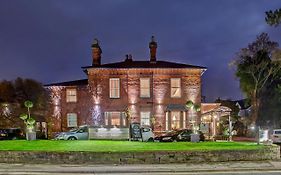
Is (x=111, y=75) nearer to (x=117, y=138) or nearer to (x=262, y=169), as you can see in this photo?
(x=117, y=138)

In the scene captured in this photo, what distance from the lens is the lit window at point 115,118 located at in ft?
152

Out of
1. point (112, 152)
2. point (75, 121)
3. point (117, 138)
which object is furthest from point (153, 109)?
point (112, 152)

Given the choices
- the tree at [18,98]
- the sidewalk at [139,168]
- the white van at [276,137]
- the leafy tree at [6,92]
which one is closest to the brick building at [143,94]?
the white van at [276,137]

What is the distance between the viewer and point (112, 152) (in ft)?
73.0

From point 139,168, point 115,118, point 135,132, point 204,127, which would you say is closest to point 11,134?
point 115,118

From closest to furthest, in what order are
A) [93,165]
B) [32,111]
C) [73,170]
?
[73,170], [93,165], [32,111]

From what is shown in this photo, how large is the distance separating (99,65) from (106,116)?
16.9 ft

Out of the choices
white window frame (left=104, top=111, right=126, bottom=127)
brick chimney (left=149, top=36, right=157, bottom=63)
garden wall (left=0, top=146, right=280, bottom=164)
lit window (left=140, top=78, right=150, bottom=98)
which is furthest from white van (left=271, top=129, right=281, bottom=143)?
garden wall (left=0, top=146, right=280, bottom=164)

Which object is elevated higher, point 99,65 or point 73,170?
point 99,65

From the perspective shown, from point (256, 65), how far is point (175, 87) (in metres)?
13.2

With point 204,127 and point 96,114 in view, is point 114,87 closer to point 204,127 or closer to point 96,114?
point 96,114

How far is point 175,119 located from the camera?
46.0 m

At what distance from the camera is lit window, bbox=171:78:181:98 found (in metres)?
46.2

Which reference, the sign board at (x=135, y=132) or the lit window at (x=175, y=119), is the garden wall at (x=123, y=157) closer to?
the sign board at (x=135, y=132)
